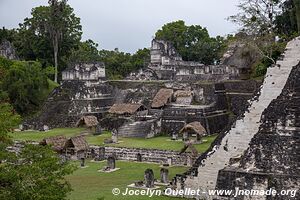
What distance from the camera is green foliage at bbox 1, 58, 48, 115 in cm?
3156

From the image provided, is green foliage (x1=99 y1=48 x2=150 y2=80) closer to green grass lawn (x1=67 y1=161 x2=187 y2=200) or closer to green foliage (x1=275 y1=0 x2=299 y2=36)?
green foliage (x1=275 y1=0 x2=299 y2=36)

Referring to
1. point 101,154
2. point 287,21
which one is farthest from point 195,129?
point 287,21

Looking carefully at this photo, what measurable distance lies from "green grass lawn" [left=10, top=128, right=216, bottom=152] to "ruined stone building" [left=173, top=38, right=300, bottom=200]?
6.66 m

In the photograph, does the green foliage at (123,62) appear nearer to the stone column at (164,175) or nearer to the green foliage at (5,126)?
the stone column at (164,175)

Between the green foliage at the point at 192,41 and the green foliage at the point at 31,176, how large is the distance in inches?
1646

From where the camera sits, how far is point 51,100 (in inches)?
1283

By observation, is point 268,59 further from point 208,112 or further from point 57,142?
point 57,142

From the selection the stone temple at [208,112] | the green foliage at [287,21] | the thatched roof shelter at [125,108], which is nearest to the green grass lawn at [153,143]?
the stone temple at [208,112]

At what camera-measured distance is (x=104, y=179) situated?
1728cm

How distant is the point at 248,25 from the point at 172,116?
7642mm

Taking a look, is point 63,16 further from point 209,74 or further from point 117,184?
point 117,184

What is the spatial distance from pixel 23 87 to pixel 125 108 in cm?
784

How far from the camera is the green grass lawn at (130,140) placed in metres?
22.3

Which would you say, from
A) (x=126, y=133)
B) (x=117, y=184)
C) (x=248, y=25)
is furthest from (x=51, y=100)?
(x=117, y=184)
